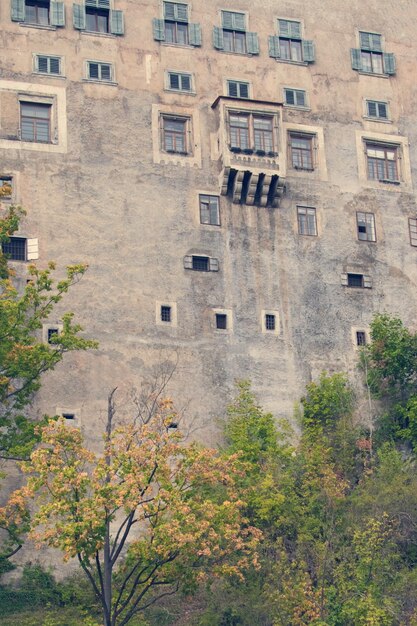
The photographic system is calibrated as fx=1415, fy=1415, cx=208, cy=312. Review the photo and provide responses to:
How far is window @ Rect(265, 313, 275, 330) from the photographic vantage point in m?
58.0

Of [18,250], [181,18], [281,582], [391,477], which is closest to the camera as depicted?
[281,582]

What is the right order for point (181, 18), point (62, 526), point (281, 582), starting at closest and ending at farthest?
point (62, 526) → point (281, 582) → point (181, 18)

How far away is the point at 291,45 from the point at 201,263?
38.2 feet

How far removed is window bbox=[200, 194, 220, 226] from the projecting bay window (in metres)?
9.52

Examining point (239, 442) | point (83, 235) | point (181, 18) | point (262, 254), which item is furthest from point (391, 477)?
point (181, 18)

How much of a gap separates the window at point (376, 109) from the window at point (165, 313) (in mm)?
13745

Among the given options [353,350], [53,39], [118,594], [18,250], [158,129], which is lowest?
[118,594]

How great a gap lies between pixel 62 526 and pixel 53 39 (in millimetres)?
26133

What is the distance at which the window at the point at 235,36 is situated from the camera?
203 feet

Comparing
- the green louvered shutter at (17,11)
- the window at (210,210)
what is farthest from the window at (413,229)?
the green louvered shutter at (17,11)

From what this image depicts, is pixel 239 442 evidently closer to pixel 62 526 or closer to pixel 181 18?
pixel 62 526

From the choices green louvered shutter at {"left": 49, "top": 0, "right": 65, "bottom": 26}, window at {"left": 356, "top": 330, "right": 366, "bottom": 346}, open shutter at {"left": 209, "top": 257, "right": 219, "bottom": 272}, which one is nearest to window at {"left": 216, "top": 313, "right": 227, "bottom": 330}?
open shutter at {"left": 209, "top": 257, "right": 219, "bottom": 272}

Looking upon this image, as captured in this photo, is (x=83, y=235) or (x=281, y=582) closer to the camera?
(x=281, y=582)

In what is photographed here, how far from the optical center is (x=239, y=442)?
177 feet
